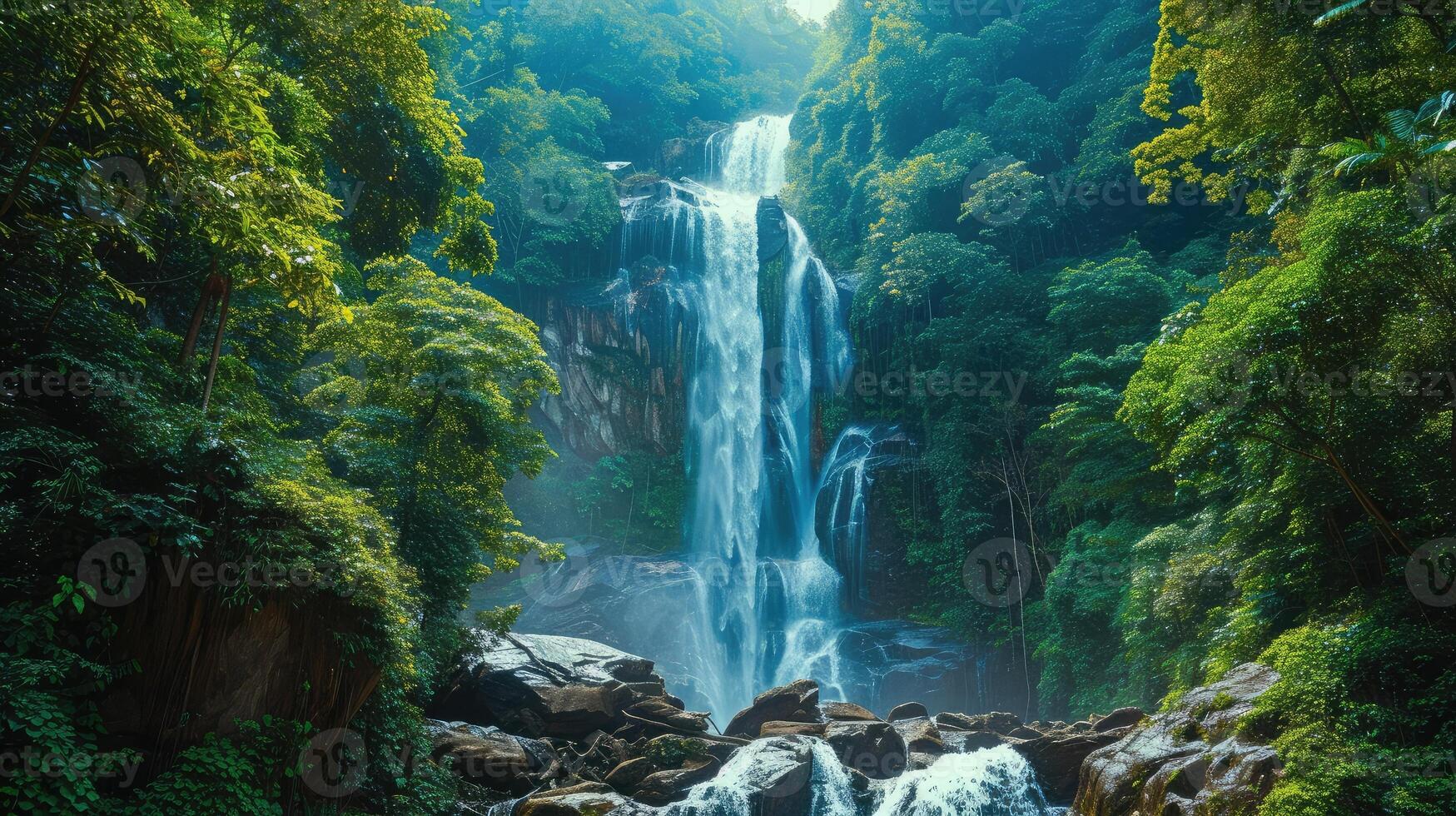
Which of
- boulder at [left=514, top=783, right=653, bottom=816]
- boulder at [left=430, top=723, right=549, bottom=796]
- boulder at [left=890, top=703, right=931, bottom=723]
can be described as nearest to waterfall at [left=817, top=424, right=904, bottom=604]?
boulder at [left=890, top=703, right=931, bottom=723]

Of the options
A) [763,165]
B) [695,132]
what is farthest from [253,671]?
[695,132]

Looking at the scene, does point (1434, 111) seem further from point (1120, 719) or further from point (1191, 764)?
point (1120, 719)

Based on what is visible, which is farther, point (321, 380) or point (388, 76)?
point (321, 380)

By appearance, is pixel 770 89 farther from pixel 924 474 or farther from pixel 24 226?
pixel 24 226

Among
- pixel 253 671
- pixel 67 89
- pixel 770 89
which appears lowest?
pixel 253 671

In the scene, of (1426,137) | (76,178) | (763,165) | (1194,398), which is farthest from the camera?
(763,165)

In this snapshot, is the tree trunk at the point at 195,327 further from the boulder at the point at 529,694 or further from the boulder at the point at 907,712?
the boulder at the point at 907,712

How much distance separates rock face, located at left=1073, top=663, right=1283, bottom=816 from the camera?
5.90 metres

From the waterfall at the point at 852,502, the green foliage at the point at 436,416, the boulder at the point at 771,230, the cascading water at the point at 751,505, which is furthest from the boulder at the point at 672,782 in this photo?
the boulder at the point at 771,230

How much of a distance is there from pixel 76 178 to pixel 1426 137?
1110cm

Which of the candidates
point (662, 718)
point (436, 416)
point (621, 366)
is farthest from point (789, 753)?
point (621, 366)

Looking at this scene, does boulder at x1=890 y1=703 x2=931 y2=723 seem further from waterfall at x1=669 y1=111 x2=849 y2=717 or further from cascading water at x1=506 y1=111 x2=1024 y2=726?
waterfall at x1=669 y1=111 x2=849 y2=717

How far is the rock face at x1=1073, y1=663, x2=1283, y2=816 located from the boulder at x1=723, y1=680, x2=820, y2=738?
580cm

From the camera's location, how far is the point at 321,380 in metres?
13.1
